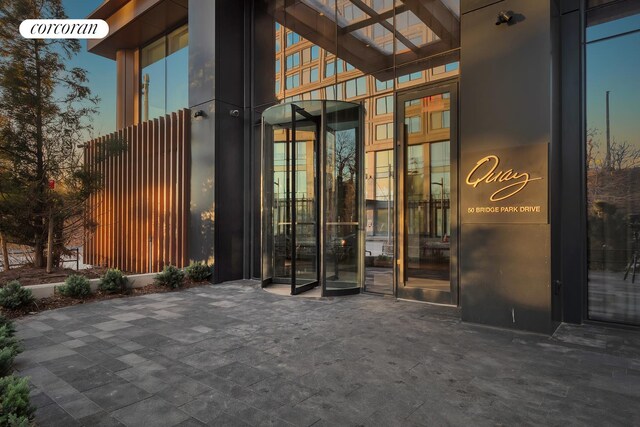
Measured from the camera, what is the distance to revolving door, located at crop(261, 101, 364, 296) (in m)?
7.62

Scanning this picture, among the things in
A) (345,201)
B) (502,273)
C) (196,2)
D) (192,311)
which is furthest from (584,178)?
(196,2)

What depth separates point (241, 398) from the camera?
314cm

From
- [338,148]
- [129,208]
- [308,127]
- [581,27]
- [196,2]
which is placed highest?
[196,2]

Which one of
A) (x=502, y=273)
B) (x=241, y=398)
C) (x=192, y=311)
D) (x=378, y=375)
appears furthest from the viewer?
(x=192, y=311)

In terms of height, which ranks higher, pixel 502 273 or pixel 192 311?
pixel 502 273

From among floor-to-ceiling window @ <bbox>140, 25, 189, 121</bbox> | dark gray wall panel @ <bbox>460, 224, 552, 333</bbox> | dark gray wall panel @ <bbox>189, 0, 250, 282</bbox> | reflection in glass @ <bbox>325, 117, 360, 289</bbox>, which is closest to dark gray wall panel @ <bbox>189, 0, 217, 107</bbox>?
dark gray wall panel @ <bbox>189, 0, 250, 282</bbox>

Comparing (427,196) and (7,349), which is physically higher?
(427,196)

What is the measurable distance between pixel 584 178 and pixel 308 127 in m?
5.46

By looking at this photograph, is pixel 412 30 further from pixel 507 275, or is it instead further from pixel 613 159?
pixel 507 275

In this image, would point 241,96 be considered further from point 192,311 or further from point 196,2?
point 192,311

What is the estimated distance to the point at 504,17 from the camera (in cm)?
504

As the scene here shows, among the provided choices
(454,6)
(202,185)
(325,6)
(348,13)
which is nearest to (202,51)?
(325,6)

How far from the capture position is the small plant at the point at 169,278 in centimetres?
813

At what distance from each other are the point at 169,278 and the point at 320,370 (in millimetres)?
5591
